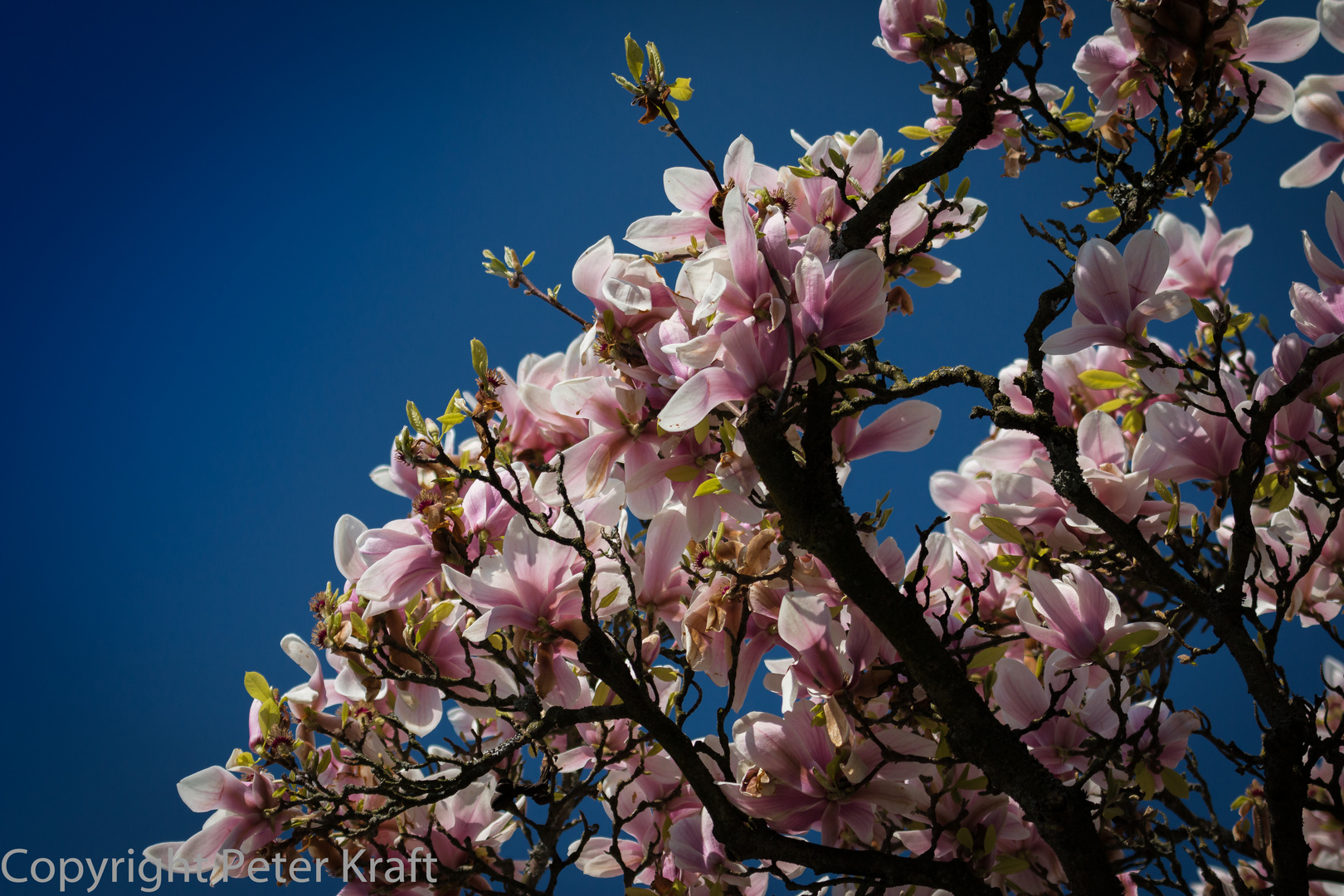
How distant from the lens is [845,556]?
1109 mm

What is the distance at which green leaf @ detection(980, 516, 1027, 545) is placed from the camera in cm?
130

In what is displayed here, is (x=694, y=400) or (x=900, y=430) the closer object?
(x=694, y=400)

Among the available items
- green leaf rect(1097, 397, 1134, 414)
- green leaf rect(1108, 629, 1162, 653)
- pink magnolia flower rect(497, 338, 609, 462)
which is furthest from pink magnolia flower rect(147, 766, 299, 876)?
green leaf rect(1097, 397, 1134, 414)

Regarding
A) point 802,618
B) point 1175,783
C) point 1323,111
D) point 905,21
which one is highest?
point 905,21

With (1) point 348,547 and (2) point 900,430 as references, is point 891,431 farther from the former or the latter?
(1) point 348,547

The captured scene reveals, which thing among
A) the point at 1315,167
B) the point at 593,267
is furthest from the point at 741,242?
the point at 1315,167

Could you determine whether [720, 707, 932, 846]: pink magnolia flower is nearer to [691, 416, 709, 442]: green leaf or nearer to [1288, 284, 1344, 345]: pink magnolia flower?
[691, 416, 709, 442]: green leaf

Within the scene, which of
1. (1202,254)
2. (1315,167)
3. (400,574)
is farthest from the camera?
(1202,254)

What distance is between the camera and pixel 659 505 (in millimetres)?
1181

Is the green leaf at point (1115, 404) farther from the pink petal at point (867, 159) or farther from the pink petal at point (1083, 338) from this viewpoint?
the pink petal at point (867, 159)

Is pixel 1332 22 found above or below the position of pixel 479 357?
above

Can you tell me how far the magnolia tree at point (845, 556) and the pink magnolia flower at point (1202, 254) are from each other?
0.76 feet

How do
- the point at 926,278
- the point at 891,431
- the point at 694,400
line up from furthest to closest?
the point at 926,278 → the point at 891,431 → the point at 694,400

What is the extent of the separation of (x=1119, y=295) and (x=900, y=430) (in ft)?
1.18
